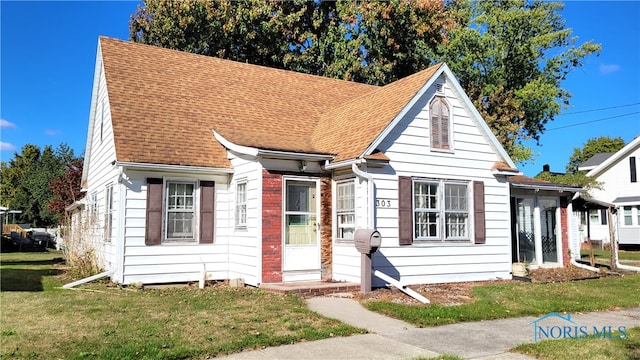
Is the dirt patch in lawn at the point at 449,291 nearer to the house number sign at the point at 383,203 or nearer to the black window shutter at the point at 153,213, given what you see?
the house number sign at the point at 383,203

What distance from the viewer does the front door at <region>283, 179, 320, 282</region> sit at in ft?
41.7

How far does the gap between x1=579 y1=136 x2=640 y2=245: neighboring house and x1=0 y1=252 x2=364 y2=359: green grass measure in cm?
3019

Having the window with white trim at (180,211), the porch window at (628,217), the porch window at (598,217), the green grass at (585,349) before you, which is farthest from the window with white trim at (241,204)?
the porch window at (598,217)

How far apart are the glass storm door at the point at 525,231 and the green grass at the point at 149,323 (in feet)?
32.1

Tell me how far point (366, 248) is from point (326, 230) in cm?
206

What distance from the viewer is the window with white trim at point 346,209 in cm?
1277

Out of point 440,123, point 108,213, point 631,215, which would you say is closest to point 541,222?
point 440,123

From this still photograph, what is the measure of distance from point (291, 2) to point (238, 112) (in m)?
15.0

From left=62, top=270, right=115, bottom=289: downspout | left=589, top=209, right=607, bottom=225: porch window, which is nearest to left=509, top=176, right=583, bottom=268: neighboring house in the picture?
left=62, top=270, right=115, bottom=289: downspout

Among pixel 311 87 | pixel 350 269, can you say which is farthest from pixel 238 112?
pixel 350 269

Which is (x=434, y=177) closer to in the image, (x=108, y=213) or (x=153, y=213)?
(x=153, y=213)

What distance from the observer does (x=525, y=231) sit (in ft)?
57.2

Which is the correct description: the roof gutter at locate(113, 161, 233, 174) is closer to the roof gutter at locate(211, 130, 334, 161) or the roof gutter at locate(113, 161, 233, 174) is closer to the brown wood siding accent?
the roof gutter at locate(211, 130, 334, 161)

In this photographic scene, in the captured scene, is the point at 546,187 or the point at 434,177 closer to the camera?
the point at 434,177
